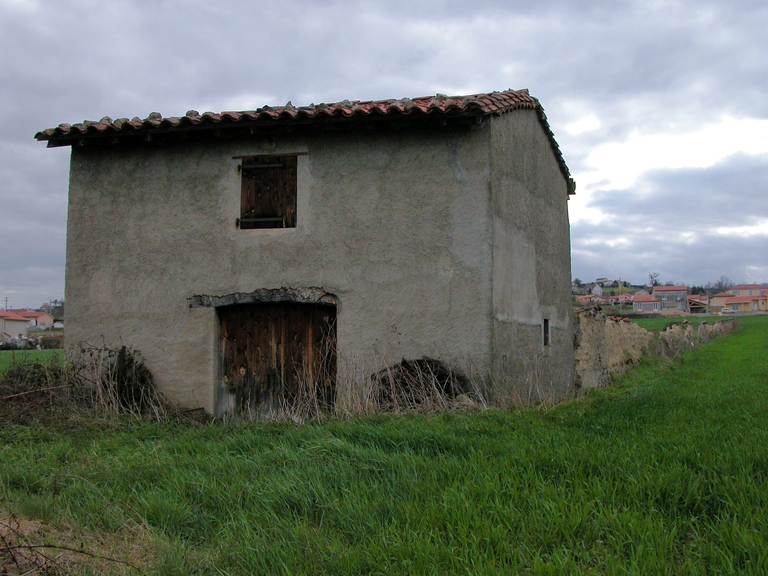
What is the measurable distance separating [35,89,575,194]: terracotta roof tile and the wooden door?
101 inches

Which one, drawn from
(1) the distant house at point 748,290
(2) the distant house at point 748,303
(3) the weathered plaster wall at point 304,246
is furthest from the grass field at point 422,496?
(1) the distant house at point 748,290

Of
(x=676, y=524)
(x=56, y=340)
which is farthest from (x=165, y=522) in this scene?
(x=56, y=340)

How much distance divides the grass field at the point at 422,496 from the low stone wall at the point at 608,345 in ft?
21.7

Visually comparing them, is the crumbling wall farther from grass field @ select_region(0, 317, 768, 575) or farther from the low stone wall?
grass field @ select_region(0, 317, 768, 575)

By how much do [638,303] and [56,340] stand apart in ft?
311

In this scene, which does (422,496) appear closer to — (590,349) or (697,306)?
(590,349)

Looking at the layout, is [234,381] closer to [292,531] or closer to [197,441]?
[197,441]

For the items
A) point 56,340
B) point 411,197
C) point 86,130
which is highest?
point 86,130

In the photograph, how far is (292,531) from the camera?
3.78 meters

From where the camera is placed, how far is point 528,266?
1028cm

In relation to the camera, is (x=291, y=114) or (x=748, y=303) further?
(x=748, y=303)

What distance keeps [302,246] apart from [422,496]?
5391 millimetres

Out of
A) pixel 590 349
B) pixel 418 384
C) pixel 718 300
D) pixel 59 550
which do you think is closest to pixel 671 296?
pixel 718 300

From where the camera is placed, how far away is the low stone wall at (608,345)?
519 inches
